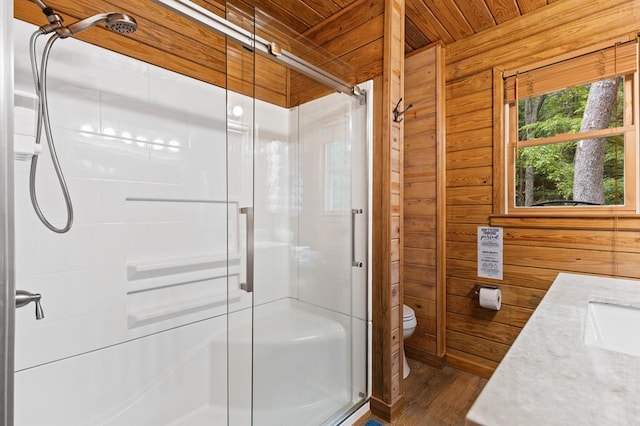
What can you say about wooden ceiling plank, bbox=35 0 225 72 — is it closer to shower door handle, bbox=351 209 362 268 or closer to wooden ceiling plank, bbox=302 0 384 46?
wooden ceiling plank, bbox=302 0 384 46

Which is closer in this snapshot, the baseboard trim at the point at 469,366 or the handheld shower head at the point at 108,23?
the handheld shower head at the point at 108,23

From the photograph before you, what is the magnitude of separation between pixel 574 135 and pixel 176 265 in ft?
7.96

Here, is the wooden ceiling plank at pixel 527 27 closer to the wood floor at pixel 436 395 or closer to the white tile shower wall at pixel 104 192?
the white tile shower wall at pixel 104 192

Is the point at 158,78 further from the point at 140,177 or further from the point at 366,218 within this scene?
the point at 366,218

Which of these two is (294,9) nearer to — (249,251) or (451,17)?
(451,17)

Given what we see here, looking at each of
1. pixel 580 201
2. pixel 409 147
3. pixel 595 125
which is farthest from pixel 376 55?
pixel 580 201

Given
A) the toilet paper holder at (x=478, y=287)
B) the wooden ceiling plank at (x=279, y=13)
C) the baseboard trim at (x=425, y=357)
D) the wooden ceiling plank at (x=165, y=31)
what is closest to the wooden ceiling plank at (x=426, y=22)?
the wooden ceiling plank at (x=279, y=13)

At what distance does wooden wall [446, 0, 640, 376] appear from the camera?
1.70m

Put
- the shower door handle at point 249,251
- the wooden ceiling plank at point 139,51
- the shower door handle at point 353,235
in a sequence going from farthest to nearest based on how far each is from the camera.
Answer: the shower door handle at point 353,235
the shower door handle at point 249,251
the wooden ceiling plank at point 139,51

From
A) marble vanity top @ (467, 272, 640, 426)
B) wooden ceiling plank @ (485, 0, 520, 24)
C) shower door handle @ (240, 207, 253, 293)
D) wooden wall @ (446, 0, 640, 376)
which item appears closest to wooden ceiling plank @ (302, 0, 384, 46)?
wooden ceiling plank @ (485, 0, 520, 24)

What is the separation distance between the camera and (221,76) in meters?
1.76

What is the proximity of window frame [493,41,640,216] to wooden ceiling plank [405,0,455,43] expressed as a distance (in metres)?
0.46

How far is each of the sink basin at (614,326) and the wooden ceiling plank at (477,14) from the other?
5.97 ft

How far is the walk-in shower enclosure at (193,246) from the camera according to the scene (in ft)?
3.92
